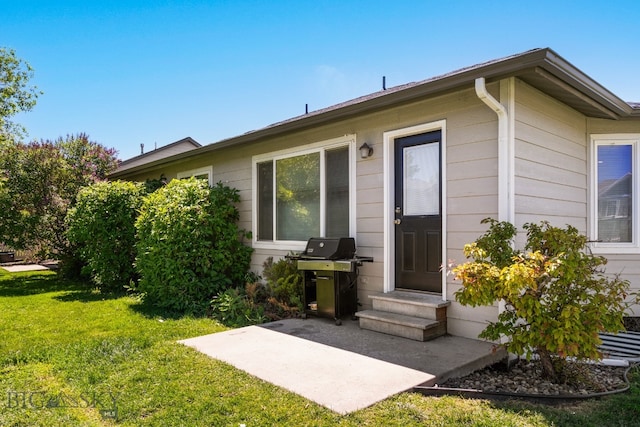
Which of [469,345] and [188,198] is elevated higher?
[188,198]

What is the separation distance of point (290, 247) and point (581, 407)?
4163 millimetres

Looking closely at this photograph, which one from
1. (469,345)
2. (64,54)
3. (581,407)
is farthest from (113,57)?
(581,407)

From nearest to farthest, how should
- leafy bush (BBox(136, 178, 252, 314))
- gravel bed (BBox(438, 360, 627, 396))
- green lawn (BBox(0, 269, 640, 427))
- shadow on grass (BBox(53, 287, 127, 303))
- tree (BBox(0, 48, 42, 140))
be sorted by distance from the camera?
green lawn (BBox(0, 269, 640, 427)) → gravel bed (BBox(438, 360, 627, 396)) → leafy bush (BBox(136, 178, 252, 314)) → shadow on grass (BBox(53, 287, 127, 303)) → tree (BBox(0, 48, 42, 140))

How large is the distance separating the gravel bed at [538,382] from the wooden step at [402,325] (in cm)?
67

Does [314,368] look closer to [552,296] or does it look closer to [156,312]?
[552,296]

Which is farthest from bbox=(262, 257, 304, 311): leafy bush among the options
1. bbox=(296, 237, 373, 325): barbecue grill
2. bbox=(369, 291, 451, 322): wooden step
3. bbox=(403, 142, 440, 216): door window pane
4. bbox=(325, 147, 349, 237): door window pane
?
bbox=(403, 142, 440, 216): door window pane

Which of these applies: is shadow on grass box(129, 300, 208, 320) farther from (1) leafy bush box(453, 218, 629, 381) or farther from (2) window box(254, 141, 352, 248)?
(1) leafy bush box(453, 218, 629, 381)

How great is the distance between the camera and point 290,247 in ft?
20.2

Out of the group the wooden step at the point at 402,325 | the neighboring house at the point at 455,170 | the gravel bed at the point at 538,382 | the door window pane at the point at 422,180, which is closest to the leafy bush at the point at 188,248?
the neighboring house at the point at 455,170

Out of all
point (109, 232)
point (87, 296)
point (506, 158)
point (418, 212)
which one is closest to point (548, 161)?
point (506, 158)

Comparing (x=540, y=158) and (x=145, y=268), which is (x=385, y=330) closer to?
(x=540, y=158)

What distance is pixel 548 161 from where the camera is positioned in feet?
14.7

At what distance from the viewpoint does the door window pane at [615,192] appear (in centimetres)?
545

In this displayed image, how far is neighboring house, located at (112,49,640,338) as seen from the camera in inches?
156
